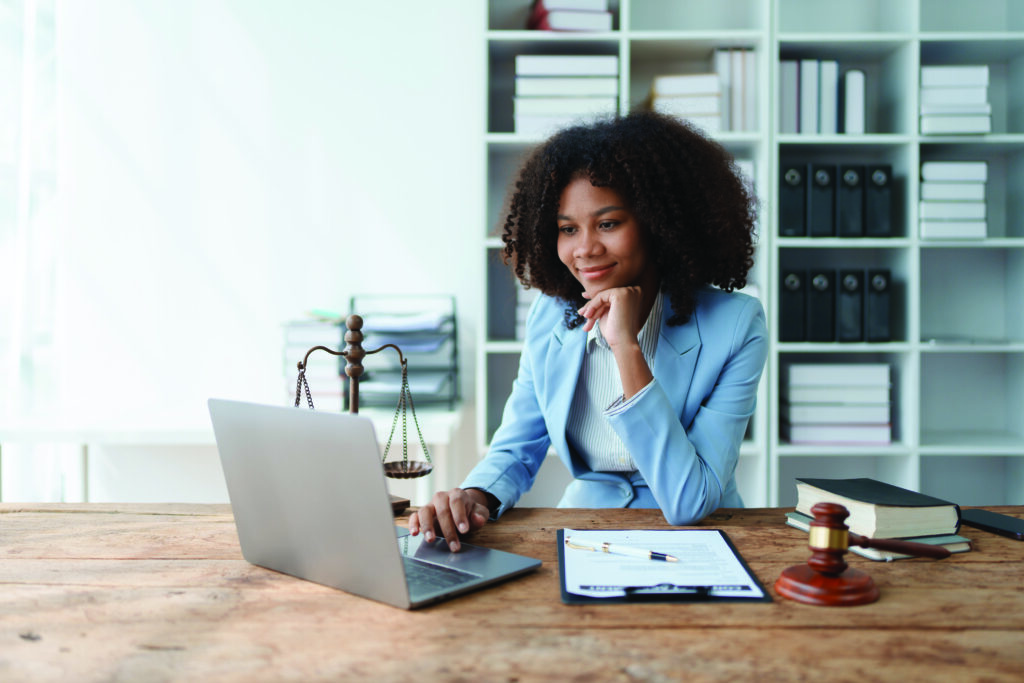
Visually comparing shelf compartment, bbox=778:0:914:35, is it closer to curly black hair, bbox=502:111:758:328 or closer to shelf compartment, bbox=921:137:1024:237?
shelf compartment, bbox=921:137:1024:237

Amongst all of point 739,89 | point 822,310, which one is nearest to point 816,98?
point 739,89

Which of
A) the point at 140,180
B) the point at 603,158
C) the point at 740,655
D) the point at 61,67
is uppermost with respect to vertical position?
the point at 61,67

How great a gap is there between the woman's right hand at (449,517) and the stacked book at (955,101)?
2081 mm

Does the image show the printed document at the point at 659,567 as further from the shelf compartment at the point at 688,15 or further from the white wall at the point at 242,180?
the shelf compartment at the point at 688,15

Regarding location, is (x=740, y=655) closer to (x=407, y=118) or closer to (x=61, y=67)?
Answer: (x=407, y=118)

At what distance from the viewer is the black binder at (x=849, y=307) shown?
2453 millimetres

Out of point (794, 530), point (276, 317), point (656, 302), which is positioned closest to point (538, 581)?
point (794, 530)

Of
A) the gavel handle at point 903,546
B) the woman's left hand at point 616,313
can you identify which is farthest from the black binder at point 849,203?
the gavel handle at point 903,546

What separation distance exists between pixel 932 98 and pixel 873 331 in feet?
2.49

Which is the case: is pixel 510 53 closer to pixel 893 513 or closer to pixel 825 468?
pixel 825 468

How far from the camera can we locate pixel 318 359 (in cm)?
245

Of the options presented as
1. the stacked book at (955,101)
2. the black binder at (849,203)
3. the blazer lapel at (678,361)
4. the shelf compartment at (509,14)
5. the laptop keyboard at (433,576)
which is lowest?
the laptop keyboard at (433,576)

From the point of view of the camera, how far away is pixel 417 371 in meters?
2.63

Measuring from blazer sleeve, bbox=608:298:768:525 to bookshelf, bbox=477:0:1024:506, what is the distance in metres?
1.08
